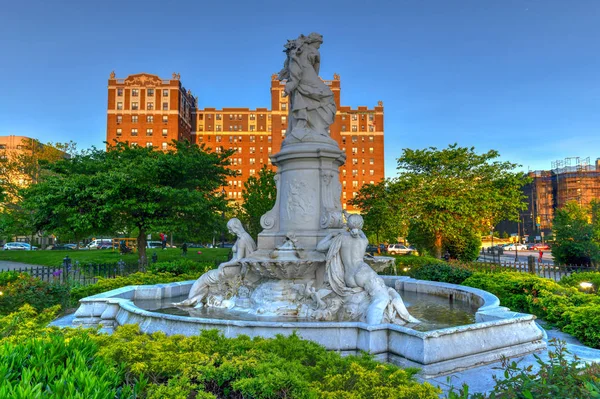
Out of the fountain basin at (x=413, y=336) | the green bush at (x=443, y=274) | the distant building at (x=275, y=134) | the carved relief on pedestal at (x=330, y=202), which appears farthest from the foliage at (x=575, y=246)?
the distant building at (x=275, y=134)

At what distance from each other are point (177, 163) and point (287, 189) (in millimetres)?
10484

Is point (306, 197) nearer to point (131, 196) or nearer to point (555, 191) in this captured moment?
point (131, 196)

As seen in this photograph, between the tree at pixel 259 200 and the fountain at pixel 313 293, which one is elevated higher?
the tree at pixel 259 200

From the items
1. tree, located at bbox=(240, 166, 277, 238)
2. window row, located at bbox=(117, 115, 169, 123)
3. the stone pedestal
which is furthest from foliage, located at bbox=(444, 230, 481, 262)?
window row, located at bbox=(117, 115, 169, 123)

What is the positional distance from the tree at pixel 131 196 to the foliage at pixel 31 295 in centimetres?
620

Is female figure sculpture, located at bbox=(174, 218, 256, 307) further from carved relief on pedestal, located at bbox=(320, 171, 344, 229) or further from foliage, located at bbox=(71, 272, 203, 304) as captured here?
foliage, located at bbox=(71, 272, 203, 304)

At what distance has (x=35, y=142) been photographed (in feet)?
150

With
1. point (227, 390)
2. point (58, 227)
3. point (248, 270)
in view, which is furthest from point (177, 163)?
point (227, 390)

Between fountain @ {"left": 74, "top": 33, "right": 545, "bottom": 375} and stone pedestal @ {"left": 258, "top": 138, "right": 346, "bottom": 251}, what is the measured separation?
25 millimetres

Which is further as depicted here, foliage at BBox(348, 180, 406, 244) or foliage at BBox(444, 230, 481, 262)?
foliage at BBox(444, 230, 481, 262)

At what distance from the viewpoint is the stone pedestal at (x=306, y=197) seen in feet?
30.7

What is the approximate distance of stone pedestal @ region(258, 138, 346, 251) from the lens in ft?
30.7

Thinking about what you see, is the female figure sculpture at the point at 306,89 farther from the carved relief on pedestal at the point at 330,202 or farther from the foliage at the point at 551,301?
the foliage at the point at 551,301

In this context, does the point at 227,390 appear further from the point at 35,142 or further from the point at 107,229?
the point at 35,142
